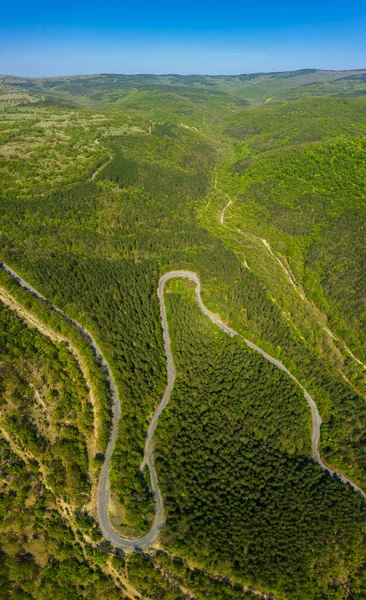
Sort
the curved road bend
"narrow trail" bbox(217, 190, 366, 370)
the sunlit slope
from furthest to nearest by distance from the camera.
A: the sunlit slope < "narrow trail" bbox(217, 190, 366, 370) < the curved road bend

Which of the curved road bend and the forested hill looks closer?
the forested hill

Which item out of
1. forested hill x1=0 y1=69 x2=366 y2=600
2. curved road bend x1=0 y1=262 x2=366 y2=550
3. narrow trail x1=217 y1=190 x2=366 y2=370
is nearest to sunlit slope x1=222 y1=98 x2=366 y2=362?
forested hill x1=0 y1=69 x2=366 y2=600

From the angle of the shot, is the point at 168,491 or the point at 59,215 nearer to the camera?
the point at 168,491

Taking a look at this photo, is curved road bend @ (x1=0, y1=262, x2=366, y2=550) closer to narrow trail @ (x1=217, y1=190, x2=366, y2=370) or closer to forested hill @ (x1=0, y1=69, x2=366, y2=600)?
forested hill @ (x1=0, y1=69, x2=366, y2=600)

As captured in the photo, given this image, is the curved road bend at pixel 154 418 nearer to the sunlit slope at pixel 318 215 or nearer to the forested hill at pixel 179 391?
the forested hill at pixel 179 391

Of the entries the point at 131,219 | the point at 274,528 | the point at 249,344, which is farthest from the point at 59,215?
the point at 274,528

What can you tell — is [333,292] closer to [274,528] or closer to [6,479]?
[274,528]
